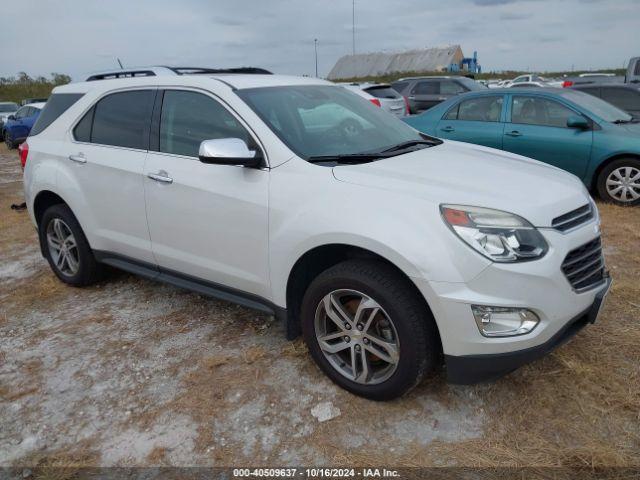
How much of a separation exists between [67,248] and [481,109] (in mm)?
5783

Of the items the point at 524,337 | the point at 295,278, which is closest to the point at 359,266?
the point at 295,278

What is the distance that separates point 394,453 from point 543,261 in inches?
44.9

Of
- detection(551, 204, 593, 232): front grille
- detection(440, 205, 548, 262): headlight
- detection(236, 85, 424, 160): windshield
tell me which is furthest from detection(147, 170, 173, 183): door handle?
detection(551, 204, 593, 232): front grille

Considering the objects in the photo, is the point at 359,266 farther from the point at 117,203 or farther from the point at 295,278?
the point at 117,203

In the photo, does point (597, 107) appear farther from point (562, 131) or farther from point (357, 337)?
point (357, 337)

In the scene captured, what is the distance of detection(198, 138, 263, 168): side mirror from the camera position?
2869 millimetres

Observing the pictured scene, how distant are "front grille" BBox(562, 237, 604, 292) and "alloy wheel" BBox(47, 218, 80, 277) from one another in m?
3.72

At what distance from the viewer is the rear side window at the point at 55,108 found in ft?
14.2

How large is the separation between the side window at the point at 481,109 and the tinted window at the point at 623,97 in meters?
3.75

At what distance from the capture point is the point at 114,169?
12.4 feet

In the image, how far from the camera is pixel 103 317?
4035mm

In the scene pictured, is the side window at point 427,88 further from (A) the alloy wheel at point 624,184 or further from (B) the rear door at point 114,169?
(B) the rear door at point 114,169

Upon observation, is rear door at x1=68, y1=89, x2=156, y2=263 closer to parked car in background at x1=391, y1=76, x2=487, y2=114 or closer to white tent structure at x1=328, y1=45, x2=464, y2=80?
parked car in background at x1=391, y1=76, x2=487, y2=114

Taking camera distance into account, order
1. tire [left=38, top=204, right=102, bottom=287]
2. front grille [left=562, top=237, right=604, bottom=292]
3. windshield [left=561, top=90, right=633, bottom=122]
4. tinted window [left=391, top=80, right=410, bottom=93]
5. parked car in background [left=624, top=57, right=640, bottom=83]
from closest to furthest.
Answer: front grille [left=562, top=237, right=604, bottom=292]
tire [left=38, top=204, right=102, bottom=287]
windshield [left=561, top=90, right=633, bottom=122]
parked car in background [left=624, top=57, right=640, bottom=83]
tinted window [left=391, top=80, right=410, bottom=93]
